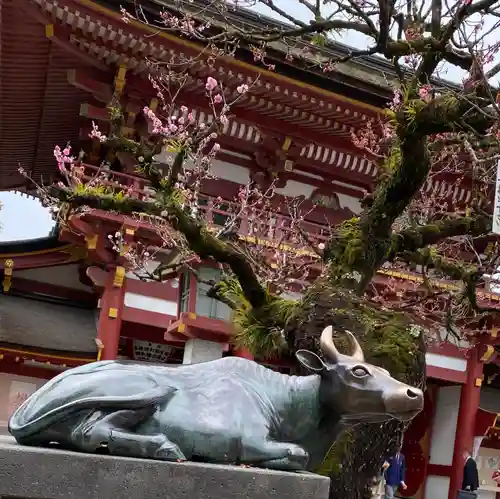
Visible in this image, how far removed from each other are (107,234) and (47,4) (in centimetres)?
324

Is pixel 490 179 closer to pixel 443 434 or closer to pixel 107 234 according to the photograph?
pixel 107 234

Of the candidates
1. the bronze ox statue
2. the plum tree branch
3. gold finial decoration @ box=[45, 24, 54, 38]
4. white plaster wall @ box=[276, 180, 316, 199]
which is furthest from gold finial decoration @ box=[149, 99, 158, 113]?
the bronze ox statue

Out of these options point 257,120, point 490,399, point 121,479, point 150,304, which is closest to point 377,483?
point 121,479

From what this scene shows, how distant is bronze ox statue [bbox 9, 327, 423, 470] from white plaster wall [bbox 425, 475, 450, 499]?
11867mm

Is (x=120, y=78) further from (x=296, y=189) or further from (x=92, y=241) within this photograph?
(x=296, y=189)

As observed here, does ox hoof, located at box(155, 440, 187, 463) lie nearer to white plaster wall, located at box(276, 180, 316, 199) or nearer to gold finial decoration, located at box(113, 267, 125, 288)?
gold finial decoration, located at box(113, 267, 125, 288)

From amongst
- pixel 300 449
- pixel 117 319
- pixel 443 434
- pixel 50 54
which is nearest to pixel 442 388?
pixel 443 434

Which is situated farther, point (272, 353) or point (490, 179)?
point (490, 179)

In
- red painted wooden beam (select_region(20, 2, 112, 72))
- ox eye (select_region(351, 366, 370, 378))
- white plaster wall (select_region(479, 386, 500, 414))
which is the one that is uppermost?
red painted wooden beam (select_region(20, 2, 112, 72))

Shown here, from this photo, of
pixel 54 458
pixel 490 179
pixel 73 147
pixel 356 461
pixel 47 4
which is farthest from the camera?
pixel 73 147

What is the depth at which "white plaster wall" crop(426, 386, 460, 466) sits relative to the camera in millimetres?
13586

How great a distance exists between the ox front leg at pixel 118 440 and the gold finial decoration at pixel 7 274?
9497 mm

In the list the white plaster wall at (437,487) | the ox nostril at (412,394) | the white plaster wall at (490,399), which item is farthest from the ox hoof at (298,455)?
the white plaster wall at (490,399)

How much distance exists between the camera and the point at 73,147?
13805 mm
